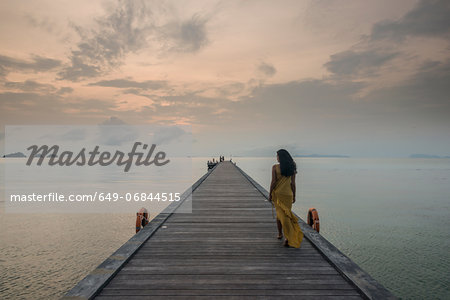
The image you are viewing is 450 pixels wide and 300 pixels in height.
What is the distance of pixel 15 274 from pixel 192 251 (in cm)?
733

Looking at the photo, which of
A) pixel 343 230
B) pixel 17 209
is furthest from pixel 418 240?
pixel 17 209

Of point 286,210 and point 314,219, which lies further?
point 314,219

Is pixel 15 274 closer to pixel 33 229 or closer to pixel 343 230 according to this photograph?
pixel 33 229

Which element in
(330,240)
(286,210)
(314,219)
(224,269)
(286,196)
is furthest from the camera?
(330,240)

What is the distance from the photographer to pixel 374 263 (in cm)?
Result: 1000

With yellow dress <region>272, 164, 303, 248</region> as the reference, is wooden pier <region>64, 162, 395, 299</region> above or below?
below

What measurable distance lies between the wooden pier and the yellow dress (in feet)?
0.77

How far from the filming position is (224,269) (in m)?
4.30

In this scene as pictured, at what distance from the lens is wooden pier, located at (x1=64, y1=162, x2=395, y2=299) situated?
3611mm

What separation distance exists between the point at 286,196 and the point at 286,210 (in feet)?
0.96

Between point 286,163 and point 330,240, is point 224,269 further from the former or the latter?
point 330,240

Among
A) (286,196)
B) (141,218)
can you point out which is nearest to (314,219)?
(286,196)

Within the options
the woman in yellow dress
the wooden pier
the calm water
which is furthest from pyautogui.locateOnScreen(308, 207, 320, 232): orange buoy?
the calm water

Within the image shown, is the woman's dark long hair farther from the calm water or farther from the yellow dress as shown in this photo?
the calm water
